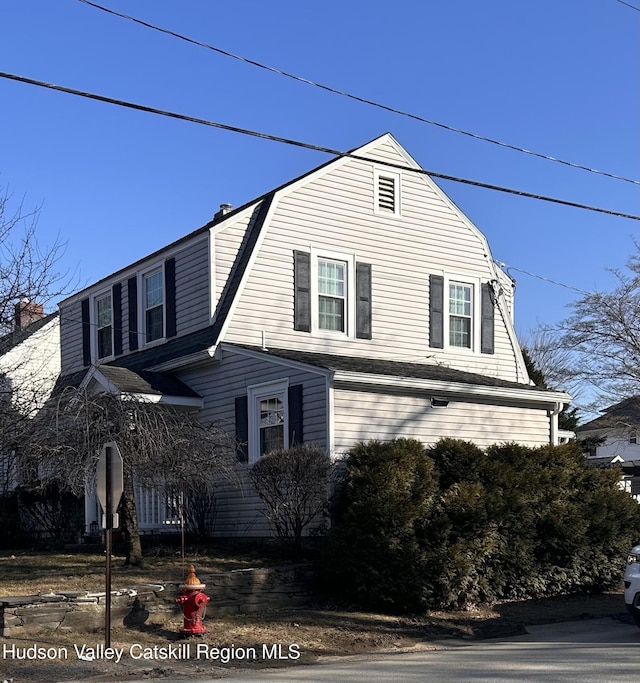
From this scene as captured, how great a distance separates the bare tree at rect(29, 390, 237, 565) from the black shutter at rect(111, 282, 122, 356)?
7104 millimetres

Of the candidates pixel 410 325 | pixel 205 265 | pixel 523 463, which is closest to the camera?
pixel 523 463

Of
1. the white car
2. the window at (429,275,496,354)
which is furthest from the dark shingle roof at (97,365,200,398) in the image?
the white car

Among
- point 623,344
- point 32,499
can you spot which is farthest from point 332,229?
point 623,344

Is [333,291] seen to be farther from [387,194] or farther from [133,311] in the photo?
[133,311]

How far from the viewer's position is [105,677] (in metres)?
10.3

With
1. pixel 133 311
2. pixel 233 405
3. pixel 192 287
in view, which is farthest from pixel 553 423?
pixel 133 311

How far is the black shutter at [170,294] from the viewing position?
837 inches

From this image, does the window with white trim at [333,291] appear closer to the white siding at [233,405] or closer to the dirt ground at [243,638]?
the white siding at [233,405]

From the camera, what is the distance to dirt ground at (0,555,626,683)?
10.8m

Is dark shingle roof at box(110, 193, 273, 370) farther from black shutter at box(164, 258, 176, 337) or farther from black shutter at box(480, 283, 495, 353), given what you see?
Result: black shutter at box(480, 283, 495, 353)

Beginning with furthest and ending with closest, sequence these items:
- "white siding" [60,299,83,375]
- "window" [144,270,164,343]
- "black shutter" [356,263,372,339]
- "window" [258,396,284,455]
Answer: "white siding" [60,299,83,375], "window" [144,270,164,343], "black shutter" [356,263,372,339], "window" [258,396,284,455]

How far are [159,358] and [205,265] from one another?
2403 mm

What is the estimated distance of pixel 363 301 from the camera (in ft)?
69.9

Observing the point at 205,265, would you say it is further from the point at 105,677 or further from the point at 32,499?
the point at 105,677
